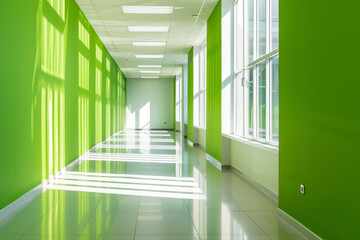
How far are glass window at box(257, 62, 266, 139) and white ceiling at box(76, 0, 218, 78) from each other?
2904mm

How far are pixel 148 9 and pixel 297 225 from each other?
7.43 meters

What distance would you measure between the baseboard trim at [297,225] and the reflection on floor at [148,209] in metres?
0.07

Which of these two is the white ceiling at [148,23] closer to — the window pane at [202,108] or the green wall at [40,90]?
the green wall at [40,90]

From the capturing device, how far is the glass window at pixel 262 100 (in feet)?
23.9

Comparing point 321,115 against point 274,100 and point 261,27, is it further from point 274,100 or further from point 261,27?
point 261,27

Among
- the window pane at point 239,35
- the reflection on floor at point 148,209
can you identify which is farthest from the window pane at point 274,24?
the reflection on floor at point 148,209

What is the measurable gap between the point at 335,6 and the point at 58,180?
610 centimetres

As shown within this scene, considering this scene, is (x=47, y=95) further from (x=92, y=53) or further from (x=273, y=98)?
(x=92, y=53)

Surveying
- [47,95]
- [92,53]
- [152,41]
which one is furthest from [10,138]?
[152,41]

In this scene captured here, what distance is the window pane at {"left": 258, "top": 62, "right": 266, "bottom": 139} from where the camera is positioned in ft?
23.9

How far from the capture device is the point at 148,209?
5.30 meters

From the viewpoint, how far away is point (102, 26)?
11867 mm

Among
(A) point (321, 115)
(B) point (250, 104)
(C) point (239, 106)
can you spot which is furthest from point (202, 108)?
(A) point (321, 115)

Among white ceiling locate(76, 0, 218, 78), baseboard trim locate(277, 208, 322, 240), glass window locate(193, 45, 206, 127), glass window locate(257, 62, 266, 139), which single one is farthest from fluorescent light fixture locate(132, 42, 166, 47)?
baseboard trim locate(277, 208, 322, 240)
